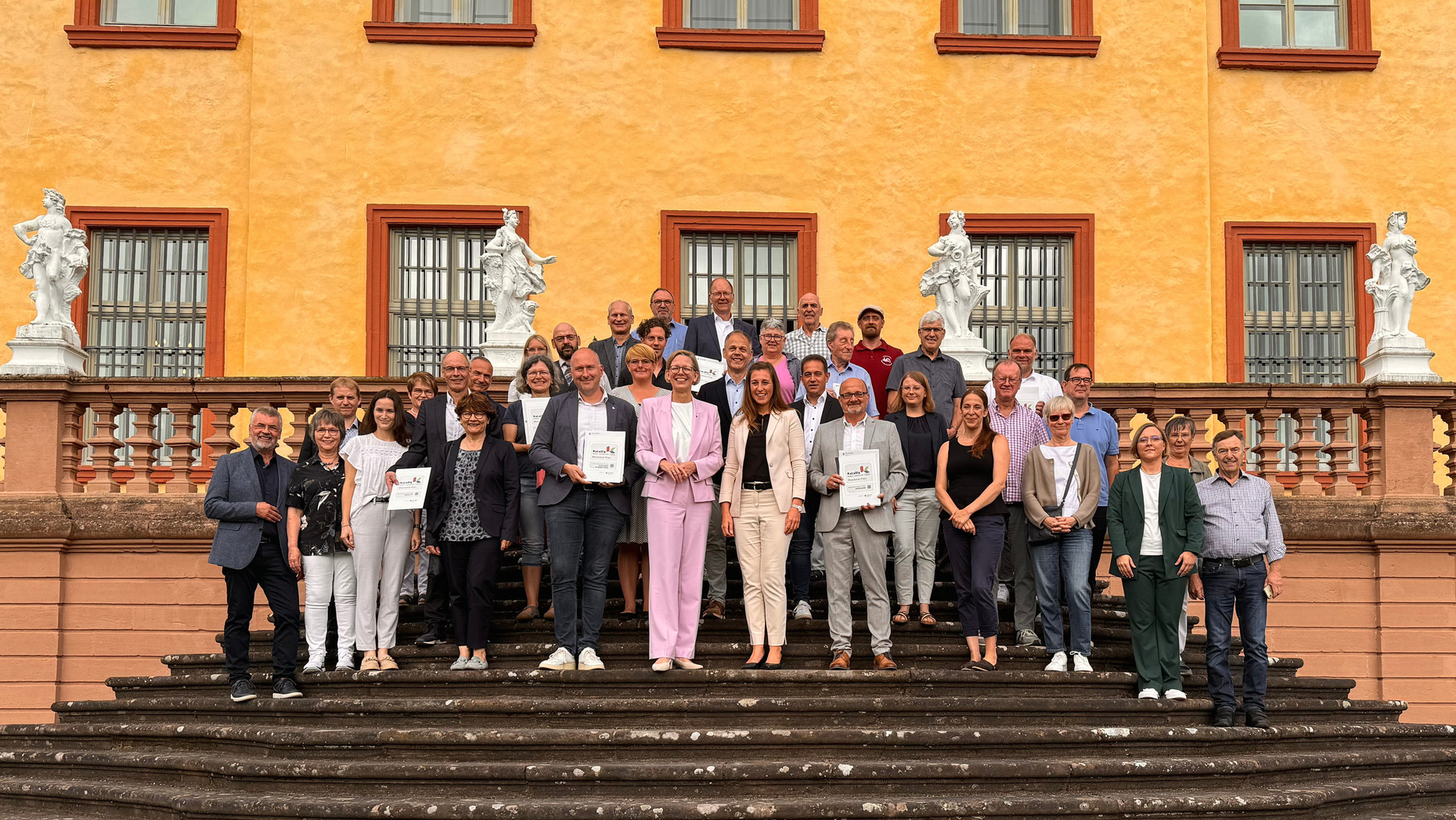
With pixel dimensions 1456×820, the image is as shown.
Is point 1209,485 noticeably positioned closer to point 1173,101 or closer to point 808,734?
point 808,734

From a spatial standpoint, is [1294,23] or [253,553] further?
[1294,23]

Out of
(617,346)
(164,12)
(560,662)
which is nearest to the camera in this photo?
(560,662)

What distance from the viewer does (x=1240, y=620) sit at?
10.1m

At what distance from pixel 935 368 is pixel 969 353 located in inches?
72.2

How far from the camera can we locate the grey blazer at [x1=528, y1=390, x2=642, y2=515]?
10.1 metres

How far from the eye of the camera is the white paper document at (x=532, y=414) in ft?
35.9

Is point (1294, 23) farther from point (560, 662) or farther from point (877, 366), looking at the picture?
point (560, 662)

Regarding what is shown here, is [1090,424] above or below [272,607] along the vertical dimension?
above

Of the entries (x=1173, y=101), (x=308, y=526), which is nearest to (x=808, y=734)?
(x=308, y=526)

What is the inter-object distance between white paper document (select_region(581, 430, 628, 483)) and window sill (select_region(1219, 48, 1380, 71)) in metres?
10.1

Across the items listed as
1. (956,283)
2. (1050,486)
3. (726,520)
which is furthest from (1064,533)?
(956,283)

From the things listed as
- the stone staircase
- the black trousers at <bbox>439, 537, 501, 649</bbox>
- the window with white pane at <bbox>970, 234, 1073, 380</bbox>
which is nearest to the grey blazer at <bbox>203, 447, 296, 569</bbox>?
the stone staircase

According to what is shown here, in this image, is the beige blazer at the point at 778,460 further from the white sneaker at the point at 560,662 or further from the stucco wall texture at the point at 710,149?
the stucco wall texture at the point at 710,149

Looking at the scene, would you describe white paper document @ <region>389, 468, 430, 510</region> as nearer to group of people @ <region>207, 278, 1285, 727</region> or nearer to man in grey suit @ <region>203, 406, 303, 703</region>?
group of people @ <region>207, 278, 1285, 727</region>
